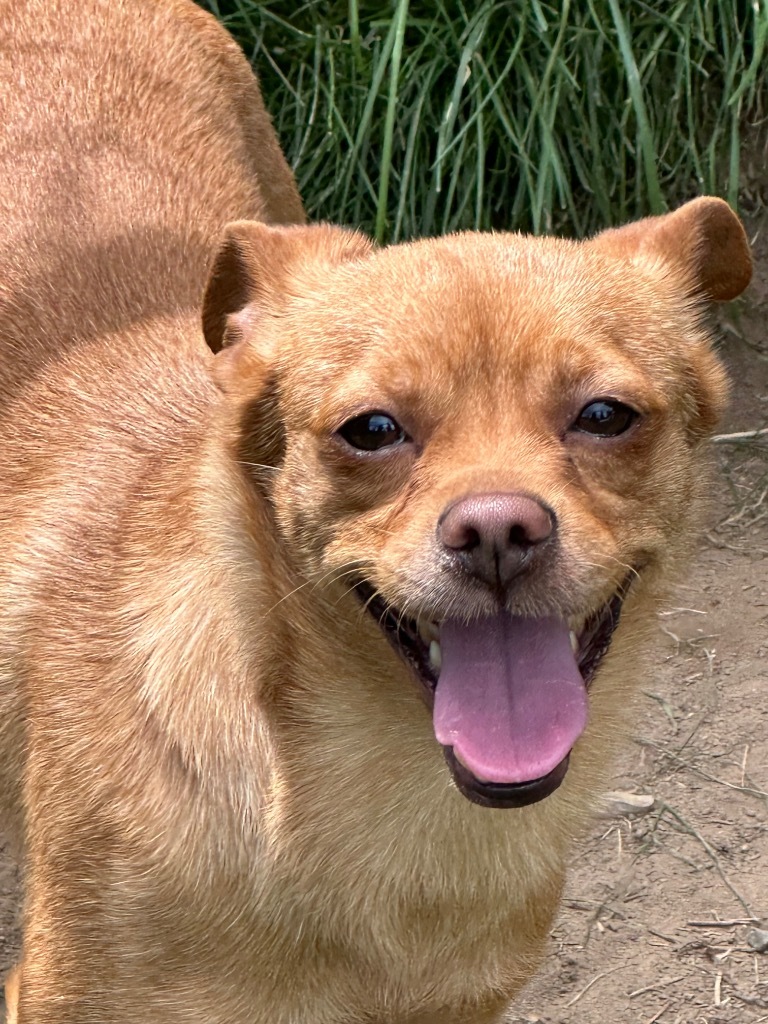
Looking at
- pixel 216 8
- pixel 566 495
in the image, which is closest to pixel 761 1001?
pixel 566 495

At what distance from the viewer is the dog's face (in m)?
2.27

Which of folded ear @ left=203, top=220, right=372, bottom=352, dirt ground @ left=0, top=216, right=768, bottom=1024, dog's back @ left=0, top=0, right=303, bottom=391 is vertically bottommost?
dirt ground @ left=0, top=216, right=768, bottom=1024

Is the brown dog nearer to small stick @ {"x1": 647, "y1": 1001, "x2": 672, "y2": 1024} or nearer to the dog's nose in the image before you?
the dog's nose

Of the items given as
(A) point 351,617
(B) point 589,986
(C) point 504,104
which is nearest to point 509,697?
(A) point 351,617

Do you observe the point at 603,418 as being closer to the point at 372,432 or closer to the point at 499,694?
the point at 372,432

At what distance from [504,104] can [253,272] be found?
2643 mm

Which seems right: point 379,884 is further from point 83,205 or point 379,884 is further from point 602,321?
point 83,205

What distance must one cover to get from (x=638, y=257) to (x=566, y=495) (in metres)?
0.77

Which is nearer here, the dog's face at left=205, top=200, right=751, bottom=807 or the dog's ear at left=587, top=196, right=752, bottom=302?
the dog's face at left=205, top=200, right=751, bottom=807

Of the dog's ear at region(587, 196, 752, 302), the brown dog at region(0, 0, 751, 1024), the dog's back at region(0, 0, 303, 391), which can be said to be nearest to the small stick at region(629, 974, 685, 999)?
the brown dog at region(0, 0, 751, 1024)

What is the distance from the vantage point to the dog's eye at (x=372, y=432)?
2410mm

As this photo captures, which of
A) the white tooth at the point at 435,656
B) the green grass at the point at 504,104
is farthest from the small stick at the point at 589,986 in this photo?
the green grass at the point at 504,104

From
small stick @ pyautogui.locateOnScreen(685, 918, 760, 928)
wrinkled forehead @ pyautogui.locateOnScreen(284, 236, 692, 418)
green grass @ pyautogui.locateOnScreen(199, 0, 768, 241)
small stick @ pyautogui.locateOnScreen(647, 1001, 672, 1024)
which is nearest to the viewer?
wrinkled forehead @ pyautogui.locateOnScreen(284, 236, 692, 418)

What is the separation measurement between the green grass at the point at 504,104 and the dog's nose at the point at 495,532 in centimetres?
293
